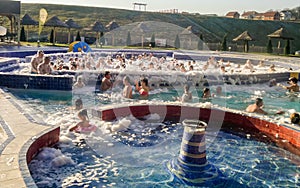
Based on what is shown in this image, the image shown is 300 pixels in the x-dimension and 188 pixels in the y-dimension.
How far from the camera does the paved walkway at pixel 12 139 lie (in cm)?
343

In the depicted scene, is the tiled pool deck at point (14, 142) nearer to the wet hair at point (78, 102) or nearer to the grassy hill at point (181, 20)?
the wet hair at point (78, 102)

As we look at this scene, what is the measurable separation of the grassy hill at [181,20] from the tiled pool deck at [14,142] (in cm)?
5050

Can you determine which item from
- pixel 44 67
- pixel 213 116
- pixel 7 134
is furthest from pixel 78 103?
pixel 44 67

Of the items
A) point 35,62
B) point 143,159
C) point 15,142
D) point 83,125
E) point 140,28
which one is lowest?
point 143,159

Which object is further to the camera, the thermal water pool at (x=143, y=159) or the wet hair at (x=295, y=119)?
the wet hair at (x=295, y=119)

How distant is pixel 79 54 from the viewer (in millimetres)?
19219

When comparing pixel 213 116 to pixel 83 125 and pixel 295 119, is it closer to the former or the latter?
pixel 295 119

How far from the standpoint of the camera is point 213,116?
759cm

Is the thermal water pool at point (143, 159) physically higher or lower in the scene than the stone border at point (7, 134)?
lower

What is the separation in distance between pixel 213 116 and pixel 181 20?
52672mm

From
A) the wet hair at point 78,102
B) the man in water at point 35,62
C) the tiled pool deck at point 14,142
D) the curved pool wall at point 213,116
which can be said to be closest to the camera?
the tiled pool deck at point 14,142

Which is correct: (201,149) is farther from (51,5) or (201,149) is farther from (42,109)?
(51,5)

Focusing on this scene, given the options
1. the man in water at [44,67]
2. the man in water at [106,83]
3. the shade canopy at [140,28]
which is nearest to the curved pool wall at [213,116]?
the man in water at [106,83]

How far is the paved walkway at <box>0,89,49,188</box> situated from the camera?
3.43 metres
